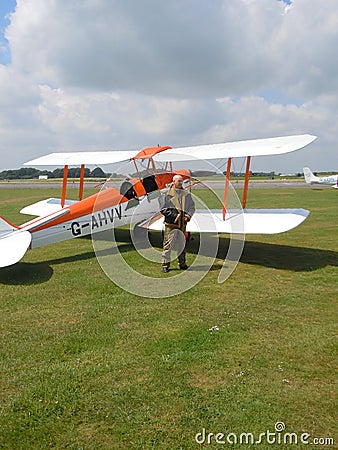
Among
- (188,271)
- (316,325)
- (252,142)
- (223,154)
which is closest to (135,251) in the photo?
(188,271)

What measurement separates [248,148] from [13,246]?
461 cm

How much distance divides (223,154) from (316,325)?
378cm

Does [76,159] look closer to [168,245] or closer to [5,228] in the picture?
[5,228]

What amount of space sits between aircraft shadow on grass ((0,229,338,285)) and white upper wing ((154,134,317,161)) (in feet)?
6.85

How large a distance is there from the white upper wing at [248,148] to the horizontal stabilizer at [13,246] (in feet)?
9.96

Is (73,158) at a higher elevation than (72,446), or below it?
higher

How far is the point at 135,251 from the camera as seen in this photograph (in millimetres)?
8414

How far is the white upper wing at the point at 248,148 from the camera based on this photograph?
6.56 m

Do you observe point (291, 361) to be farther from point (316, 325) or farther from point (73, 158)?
point (73, 158)

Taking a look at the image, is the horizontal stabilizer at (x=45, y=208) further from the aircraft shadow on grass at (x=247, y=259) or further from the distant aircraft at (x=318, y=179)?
the distant aircraft at (x=318, y=179)
